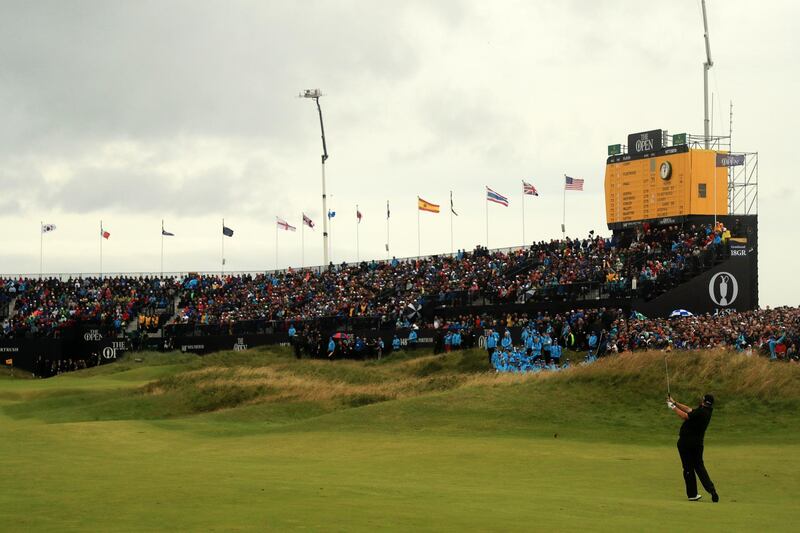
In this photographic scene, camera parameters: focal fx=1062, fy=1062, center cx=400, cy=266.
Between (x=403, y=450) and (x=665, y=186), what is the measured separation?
36306 millimetres

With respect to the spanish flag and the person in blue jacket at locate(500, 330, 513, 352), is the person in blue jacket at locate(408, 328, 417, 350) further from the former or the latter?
the spanish flag

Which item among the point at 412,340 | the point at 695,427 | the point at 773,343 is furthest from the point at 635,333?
the point at 695,427

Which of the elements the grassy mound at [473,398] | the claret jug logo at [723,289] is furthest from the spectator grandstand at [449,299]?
the grassy mound at [473,398]

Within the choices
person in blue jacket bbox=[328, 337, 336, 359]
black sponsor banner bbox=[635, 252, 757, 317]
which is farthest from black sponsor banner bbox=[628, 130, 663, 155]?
person in blue jacket bbox=[328, 337, 336, 359]

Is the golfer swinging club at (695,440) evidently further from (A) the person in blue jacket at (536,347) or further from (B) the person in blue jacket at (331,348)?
(B) the person in blue jacket at (331,348)

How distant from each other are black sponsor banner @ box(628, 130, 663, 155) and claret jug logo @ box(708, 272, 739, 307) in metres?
9.54

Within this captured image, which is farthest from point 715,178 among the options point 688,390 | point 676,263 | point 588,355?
point 688,390

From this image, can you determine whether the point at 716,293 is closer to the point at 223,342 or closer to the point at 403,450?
the point at 403,450

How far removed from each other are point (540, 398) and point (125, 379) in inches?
1275

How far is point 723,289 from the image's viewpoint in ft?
190

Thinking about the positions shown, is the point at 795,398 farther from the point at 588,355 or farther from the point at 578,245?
the point at 578,245

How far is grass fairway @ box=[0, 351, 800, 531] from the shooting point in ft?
56.3

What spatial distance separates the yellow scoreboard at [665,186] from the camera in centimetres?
6109

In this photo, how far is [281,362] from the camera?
6266 cm
